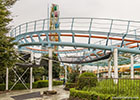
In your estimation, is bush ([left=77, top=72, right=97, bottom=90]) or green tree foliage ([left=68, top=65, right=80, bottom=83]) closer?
bush ([left=77, top=72, right=97, bottom=90])

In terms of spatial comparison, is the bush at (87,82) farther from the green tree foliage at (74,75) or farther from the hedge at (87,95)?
the green tree foliage at (74,75)

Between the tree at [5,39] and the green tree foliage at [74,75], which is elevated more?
the tree at [5,39]

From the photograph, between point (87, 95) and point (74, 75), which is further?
point (74, 75)

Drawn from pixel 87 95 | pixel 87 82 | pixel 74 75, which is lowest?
pixel 87 95

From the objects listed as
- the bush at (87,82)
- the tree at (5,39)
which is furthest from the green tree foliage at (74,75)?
the tree at (5,39)

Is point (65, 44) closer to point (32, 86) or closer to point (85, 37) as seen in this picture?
point (85, 37)

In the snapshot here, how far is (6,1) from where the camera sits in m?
9.20

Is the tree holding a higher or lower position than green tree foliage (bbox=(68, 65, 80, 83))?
higher

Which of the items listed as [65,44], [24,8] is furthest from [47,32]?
[24,8]

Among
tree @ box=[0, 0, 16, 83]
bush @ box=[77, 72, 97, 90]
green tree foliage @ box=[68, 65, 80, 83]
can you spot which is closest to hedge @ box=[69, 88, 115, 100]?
bush @ box=[77, 72, 97, 90]

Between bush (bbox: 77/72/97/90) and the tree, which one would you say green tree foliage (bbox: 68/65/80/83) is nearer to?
bush (bbox: 77/72/97/90)

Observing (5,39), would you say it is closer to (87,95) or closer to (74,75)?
(87,95)

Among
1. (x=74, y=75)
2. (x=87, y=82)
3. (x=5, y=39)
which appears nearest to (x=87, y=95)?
(x=87, y=82)

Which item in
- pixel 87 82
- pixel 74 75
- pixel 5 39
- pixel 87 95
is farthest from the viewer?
pixel 74 75
